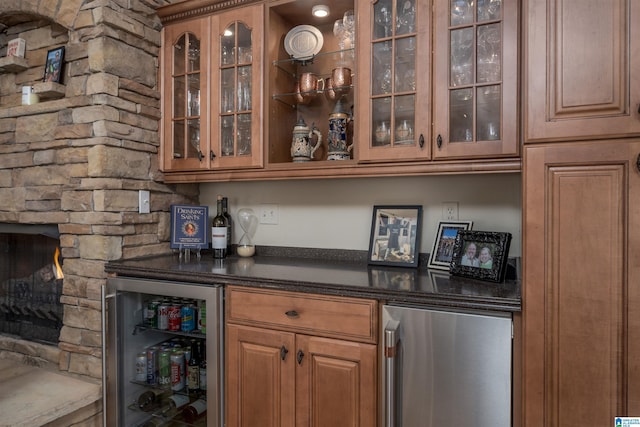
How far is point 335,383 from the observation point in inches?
60.4

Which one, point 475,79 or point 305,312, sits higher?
point 475,79

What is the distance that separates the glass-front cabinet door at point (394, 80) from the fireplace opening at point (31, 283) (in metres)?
1.77

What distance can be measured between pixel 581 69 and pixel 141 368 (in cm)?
227

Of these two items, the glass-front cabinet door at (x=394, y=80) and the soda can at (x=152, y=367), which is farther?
the soda can at (x=152, y=367)

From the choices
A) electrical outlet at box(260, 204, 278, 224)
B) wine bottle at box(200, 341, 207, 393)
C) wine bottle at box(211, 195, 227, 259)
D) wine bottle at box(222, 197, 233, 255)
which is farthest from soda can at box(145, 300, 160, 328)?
electrical outlet at box(260, 204, 278, 224)

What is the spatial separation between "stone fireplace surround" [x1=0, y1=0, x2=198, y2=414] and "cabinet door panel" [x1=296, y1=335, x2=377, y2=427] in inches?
44.9

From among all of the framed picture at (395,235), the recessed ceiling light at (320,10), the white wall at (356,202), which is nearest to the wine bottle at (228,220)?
the white wall at (356,202)

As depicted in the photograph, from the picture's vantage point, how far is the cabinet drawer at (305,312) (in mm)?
1497

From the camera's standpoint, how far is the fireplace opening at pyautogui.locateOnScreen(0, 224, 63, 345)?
2320 millimetres

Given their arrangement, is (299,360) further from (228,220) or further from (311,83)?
(311,83)

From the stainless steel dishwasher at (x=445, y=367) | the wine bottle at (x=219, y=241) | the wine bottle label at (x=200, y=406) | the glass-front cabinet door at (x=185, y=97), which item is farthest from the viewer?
the wine bottle at (x=219, y=241)

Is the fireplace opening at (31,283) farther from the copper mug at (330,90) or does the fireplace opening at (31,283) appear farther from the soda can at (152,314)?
the copper mug at (330,90)

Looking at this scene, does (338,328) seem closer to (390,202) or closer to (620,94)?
(390,202)

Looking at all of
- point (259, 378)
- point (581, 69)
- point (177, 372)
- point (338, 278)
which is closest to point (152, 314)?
point (177, 372)
